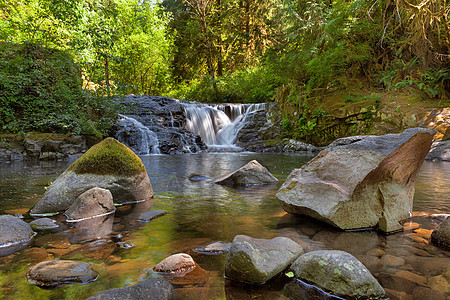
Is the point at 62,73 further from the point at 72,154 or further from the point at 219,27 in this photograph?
the point at 219,27

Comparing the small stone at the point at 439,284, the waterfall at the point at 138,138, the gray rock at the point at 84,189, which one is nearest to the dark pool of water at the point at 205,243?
the small stone at the point at 439,284

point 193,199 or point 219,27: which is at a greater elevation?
point 219,27

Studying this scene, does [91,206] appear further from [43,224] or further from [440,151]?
[440,151]

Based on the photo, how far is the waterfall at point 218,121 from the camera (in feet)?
60.7

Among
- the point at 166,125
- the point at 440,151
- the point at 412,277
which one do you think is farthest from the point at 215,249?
the point at 166,125

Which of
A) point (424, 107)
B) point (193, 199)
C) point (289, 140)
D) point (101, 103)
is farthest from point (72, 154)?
point (424, 107)

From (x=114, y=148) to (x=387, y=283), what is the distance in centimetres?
437

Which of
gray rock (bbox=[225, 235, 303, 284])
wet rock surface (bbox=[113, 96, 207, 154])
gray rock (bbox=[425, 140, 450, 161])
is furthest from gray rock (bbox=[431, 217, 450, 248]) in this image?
wet rock surface (bbox=[113, 96, 207, 154])

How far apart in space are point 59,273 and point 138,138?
13811mm

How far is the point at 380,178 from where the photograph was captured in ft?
11.1

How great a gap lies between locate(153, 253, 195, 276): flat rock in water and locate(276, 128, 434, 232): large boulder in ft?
5.81

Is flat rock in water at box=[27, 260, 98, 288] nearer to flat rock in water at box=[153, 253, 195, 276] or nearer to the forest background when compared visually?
flat rock in water at box=[153, 253, 195, 276]

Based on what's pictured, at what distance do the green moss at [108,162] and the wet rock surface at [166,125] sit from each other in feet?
31.7

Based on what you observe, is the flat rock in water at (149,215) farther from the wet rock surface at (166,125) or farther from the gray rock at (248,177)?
the wet rock surface at (166,125)
